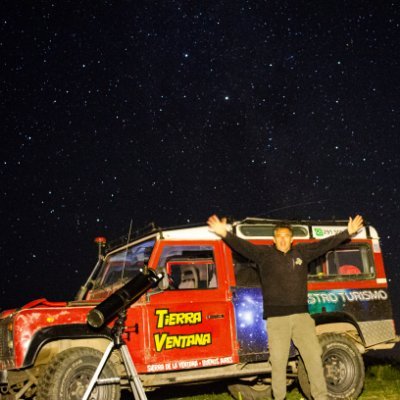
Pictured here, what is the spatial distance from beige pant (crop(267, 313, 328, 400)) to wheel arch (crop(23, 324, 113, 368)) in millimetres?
2038

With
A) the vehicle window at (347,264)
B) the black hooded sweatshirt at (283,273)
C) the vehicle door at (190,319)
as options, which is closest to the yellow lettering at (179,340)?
the vehicle door at (190,319)

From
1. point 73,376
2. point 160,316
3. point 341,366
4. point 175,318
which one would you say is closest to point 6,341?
point 73,376

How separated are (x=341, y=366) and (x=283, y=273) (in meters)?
Result: 2.87

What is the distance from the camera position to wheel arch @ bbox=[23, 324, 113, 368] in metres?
5.70

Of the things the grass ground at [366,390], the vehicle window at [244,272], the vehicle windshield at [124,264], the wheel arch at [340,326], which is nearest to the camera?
the vehicle windshield at [124,264]

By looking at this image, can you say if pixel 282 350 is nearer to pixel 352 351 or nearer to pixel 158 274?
pixel 158 274

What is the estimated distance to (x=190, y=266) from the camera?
7.69 m

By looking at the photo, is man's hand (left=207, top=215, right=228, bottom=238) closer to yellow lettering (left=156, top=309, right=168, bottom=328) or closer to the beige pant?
the beige pant

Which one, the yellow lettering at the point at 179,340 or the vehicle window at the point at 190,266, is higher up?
the vehicle window at the point at 190,266

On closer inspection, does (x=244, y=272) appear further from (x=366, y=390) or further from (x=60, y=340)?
(x=366, y=390)

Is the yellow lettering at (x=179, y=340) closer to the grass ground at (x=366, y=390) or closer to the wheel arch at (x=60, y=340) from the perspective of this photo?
the wheel arch at (x=60, y=340)

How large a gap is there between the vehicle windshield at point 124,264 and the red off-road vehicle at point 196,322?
0.07 ft

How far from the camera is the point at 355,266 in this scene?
838cm

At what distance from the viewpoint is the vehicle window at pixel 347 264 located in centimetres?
808
